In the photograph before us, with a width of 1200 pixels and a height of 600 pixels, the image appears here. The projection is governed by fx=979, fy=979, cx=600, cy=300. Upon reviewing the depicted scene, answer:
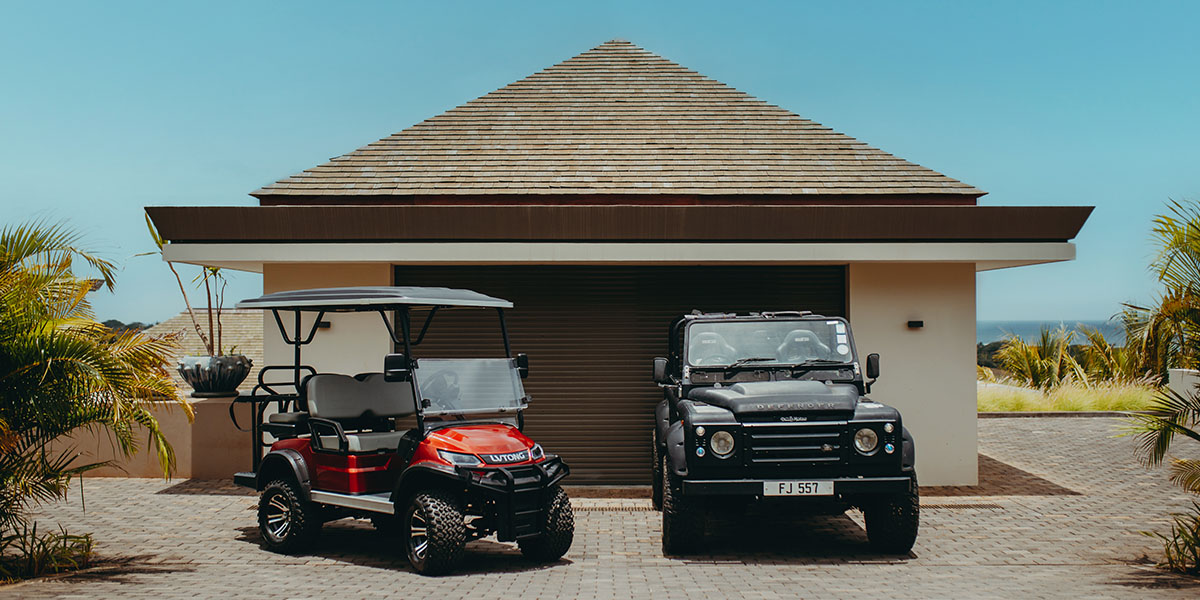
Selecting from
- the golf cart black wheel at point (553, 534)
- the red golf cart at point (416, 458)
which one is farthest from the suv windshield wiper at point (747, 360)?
the golf cart black wheel at point (553, 534)

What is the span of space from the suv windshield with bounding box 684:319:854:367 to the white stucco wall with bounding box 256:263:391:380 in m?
4.52

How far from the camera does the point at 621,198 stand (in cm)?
1379

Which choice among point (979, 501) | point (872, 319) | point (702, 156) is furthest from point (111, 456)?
point (979, 501)

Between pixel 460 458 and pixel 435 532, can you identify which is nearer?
pixel 435 532

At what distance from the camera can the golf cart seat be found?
27.9ft

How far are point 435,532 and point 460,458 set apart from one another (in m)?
0.59

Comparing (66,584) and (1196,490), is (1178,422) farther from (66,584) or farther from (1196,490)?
(66,584)

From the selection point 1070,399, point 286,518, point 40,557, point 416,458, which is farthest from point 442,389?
point 1070,399

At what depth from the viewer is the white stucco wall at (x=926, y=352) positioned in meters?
12.3

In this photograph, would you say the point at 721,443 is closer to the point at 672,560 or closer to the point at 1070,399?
the point at 672,560

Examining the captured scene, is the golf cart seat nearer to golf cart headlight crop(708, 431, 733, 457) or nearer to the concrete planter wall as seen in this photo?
golf cart headlight crop(708, 431, 733, 457)

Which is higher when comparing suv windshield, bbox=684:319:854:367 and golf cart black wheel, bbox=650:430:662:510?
suv windshield, bbox=684:319:854:367

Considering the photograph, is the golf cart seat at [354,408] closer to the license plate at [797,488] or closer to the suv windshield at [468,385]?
the suv windshield at [468,385]

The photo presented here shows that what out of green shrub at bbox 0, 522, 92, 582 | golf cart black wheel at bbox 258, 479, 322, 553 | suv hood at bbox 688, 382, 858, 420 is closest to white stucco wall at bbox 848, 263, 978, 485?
suv hood at bbox 688, 382, 858, 420
